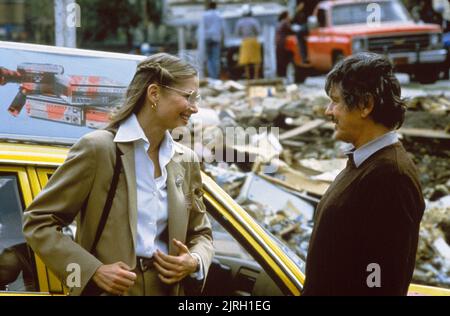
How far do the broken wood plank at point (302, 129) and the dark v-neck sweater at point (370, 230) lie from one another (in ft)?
25.0

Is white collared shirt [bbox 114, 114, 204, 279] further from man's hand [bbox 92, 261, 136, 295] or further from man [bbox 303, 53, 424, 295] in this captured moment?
man [bbox 303, 53, 424, 295]

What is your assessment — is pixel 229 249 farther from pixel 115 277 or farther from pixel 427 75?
pixel 427 75

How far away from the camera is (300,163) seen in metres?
9.08

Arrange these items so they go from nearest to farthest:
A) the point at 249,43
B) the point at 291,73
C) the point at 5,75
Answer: the point at 5,75 < the point at 249,43 < the point at 291,73

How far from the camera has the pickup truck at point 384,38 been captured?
16078mm

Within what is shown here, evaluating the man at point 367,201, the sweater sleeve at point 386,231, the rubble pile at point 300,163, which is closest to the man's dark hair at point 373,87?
the man at point 367,201

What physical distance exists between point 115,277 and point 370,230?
34.9 inches

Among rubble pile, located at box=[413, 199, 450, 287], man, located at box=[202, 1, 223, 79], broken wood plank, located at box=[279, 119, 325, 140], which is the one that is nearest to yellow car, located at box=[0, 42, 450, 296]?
rubble pile, located at box=[413, 199, 450, 287]

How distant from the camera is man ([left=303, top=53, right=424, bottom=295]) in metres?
2.64

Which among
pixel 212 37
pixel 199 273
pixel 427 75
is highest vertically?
pixel 212 37

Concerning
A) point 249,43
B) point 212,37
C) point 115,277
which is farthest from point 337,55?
point 115,277

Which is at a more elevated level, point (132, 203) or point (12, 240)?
point (132, 203)
